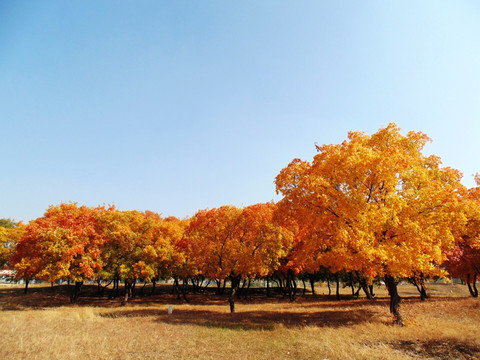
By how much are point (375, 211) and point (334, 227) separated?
9.43 ft

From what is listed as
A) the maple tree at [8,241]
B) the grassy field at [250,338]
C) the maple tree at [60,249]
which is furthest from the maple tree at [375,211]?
the maple tree at [8,241]

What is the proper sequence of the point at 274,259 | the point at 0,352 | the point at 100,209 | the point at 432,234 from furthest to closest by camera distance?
the point at 100,209 < the point at 274,259 < the point at 432,234 < the point at 0,352

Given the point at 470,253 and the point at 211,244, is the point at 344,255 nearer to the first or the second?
the point at 211,244

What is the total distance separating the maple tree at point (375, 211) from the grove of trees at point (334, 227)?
6 centimetres

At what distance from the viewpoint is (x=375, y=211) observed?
50.6 feet

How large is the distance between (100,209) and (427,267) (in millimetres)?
37965

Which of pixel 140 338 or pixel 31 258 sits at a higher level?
pixel 31 258

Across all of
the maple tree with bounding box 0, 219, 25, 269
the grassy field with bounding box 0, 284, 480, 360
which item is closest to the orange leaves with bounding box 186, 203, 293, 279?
the grassy field with bounding box 0, 284, 480, 360

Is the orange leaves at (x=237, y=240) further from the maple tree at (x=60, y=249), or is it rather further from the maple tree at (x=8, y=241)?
the maple tree at (x=8, y=241)

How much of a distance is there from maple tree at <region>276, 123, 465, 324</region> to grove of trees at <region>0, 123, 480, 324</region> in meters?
0.06

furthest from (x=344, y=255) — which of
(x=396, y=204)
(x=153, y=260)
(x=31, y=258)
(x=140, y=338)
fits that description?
(x=31, y=258)

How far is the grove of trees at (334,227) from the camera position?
15.8 m

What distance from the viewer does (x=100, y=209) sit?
37.1 m

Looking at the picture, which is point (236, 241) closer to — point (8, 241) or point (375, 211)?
point (375, 211)
